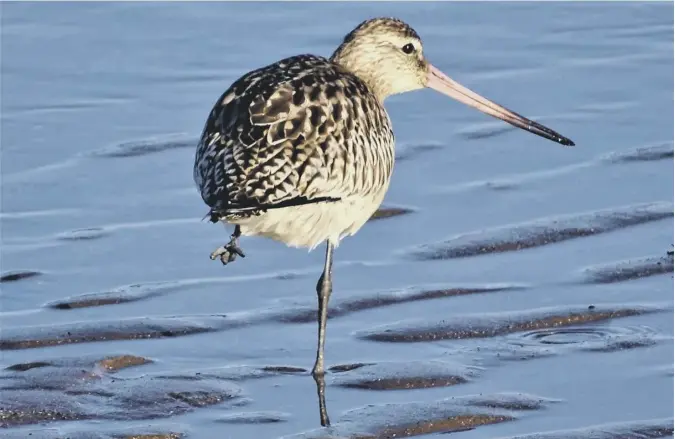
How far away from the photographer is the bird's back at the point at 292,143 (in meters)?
7.33

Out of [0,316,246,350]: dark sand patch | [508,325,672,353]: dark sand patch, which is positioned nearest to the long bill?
[508,325,672,353]: dark sand patch

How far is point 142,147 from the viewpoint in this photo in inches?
435

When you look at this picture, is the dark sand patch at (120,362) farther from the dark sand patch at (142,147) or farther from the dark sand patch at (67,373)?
the dark sand patch at (142,147)

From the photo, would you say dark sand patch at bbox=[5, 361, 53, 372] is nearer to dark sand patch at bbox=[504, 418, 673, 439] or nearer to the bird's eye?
dark sand patch at bbox=[504, 418, 673, 439]

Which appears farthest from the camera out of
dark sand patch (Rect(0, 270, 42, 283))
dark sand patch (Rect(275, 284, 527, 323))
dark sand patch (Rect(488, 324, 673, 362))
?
dark sand patch (Rect(0, 270, 42, 283))

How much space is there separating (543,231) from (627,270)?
2.43ft

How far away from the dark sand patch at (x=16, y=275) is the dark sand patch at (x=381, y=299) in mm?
1415

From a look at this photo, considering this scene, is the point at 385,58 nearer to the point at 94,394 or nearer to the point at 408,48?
the point at 408,48

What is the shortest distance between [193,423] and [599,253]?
3.08 metres

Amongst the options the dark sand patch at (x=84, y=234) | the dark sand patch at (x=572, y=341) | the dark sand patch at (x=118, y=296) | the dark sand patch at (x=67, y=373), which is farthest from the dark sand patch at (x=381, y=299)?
the dark sand patch at (x=84, y=234)

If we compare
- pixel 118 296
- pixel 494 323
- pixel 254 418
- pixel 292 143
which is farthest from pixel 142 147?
pixel 254 418

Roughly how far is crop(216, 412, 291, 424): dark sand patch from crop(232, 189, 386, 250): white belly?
0.86m

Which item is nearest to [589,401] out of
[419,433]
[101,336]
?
A: [419,433]

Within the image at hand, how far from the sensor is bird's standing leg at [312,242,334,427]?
747 cm
